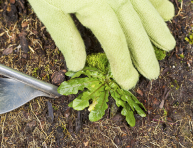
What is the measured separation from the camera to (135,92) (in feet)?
5.92

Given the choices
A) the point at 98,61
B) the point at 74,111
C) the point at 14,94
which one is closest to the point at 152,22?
the point at 98,61

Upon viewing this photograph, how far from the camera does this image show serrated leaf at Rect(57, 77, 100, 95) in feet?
4.90

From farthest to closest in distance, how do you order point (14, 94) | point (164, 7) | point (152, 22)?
1. point (14, 94)
2. point (164, 7)
3. point (152, 22)

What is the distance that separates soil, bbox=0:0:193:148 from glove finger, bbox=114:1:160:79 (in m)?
0.43

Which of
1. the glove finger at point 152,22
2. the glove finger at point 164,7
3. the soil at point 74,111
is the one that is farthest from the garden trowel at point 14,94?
the glove finger at point 164,7

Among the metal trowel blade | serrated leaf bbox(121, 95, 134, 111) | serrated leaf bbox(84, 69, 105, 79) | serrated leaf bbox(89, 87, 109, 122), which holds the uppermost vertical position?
serrated leaf bbox(84, 69, 105, 79)

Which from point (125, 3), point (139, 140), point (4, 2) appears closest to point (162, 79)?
point (139, 140)

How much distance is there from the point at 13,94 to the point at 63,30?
38.2 inches

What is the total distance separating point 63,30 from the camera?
124 cm

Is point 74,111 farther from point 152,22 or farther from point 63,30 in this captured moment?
point 152,22

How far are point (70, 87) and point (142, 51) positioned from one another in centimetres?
74

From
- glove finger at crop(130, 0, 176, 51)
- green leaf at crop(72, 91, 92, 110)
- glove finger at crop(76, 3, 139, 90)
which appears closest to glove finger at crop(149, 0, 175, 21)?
glove finger at crop(130, 0, 176, 51)

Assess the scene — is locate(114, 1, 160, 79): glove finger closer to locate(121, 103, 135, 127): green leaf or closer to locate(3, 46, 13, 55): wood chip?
locate(121, 103, 135, 127): green leaf

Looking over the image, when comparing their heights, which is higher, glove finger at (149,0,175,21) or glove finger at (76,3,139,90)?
glove finger at (149,0,175,21)
